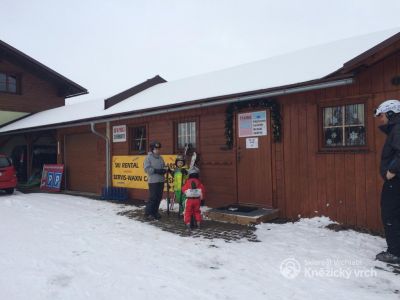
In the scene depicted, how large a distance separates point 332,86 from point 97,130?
8537 millimetres

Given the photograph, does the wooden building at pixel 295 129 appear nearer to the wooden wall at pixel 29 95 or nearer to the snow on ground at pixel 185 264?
the snow on ground at pixel 185 264

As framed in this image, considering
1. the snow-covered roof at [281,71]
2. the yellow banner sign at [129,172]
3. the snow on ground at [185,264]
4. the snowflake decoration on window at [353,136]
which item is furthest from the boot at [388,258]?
the yellow banner sign at [129,172]

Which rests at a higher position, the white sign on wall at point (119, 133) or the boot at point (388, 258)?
the white sign on wall at point (119, 133)

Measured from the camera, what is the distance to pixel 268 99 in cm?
769

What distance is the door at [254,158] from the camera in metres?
7.77

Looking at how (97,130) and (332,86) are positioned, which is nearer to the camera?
(332,86)

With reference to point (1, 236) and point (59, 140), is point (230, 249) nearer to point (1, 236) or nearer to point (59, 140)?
point (1, 236)

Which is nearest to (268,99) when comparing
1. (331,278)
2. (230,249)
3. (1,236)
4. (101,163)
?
(230,249)

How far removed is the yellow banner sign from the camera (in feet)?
35.5

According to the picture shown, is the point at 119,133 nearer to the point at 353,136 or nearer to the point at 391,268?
the point at 353,136

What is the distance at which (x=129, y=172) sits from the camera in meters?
11.2

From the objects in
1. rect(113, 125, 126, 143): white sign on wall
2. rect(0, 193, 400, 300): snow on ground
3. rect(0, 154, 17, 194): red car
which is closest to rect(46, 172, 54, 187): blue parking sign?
rect(0, 154, 17, 194): red car

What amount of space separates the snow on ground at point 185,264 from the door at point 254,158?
49.8 inches

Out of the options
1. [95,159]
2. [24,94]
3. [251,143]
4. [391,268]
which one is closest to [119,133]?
[95,159]
